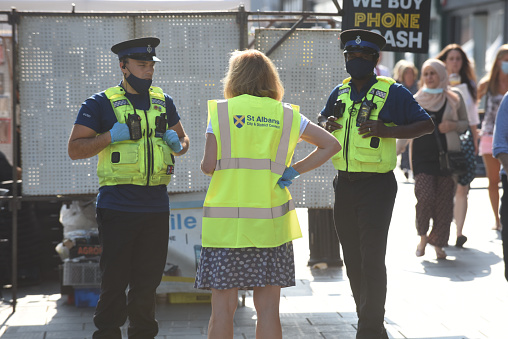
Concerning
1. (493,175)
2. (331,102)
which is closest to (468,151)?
(493,175)

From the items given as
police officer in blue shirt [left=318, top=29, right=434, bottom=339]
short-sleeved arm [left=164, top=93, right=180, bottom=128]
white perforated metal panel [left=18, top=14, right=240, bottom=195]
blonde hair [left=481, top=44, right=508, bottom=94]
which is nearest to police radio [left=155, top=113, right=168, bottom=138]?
short-sleeved arm [left=164, top=93, right=180, bottom=128]

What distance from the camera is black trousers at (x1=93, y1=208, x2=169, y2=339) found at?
503 centimetres

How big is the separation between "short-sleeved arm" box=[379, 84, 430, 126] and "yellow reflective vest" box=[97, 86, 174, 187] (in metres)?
1.41

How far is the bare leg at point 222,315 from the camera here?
4.43 meters

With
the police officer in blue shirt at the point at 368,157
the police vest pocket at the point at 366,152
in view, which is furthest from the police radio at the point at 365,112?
the police vest pocket at the point at 366,152

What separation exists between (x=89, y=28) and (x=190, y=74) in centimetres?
85

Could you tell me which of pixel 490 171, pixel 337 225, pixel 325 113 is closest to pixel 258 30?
pixel 325 113

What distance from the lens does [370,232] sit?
209 inches

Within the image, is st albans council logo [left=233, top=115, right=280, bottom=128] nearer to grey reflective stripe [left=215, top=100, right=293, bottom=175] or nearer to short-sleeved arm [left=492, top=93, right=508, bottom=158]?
grey reflective stripe [left=215, top=100, right=293, bottom=175]

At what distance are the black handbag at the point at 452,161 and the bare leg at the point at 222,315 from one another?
4658mm

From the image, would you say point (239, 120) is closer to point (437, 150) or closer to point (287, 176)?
point (287, 176)

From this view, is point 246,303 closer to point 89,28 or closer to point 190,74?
point 190,74

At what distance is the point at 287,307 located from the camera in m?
6.93

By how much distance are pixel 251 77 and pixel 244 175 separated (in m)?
0.53
